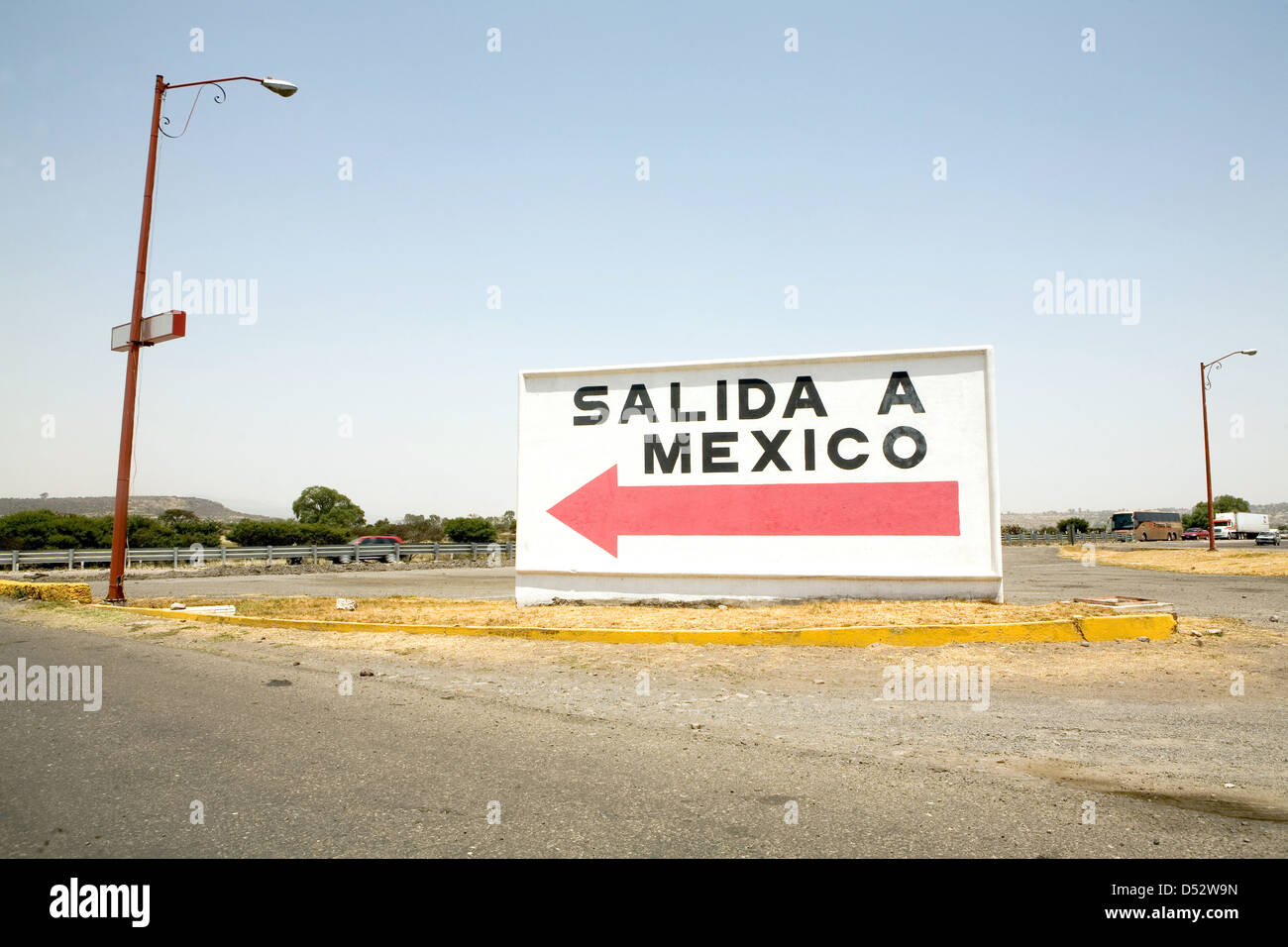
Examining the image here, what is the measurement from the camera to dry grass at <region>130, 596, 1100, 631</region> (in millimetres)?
10758

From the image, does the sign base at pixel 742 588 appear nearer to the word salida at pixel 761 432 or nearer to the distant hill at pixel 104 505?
the word salida at pixel 761 432

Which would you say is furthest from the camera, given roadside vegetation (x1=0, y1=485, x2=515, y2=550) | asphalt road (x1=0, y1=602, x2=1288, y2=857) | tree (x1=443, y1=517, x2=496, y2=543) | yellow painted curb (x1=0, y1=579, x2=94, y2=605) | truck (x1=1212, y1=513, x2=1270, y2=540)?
truck (x1=1212, y1=513, x2=1270, y2=540)

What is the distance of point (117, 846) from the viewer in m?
3.76

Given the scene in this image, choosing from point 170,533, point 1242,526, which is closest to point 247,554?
point 170,533

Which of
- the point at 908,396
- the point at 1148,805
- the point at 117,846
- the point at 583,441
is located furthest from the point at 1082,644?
the point at 117,846

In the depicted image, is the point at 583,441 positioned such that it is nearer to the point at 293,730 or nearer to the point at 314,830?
the point at 293,730

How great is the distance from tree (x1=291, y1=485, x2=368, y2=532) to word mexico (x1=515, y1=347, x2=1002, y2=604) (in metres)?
71.4

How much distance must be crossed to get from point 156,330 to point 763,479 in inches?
444

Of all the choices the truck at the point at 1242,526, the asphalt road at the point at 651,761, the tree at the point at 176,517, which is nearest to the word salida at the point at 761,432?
the asphalt road at the point at 651,761

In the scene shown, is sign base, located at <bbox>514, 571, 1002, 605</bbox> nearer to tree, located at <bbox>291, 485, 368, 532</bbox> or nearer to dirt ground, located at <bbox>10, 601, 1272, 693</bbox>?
dirt ground, located at <bbox>10, 601, 1272, 693</bbox>

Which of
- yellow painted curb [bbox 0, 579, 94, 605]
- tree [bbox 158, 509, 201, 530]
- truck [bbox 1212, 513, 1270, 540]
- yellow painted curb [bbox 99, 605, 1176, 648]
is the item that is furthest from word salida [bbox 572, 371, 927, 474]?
truck [bbox 1212, 513, 1270, 540]

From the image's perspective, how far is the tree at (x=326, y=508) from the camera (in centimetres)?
8156

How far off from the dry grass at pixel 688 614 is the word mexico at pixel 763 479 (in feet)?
1.90
